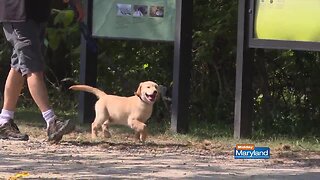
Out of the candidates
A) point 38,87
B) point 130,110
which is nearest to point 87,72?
point 130,110

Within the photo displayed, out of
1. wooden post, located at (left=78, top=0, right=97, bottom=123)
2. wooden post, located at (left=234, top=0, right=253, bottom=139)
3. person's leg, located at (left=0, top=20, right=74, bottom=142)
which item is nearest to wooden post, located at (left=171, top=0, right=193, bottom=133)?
wooden post, located at (left=234, top=0, right=253, bottom=139)

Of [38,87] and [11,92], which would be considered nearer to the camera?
[38,87]

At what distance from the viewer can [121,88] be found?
37.3ft

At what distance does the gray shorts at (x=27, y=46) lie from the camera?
292 inches

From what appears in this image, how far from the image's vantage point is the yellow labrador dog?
7852 mm

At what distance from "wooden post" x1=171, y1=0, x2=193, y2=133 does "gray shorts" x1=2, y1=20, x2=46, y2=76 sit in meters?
1.62

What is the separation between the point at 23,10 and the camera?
7.39 m

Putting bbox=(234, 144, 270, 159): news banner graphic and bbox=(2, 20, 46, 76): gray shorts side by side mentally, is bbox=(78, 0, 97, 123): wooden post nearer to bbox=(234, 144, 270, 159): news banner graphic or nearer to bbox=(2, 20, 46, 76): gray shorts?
bbox=(2, 20, 46, 76): gray shorts

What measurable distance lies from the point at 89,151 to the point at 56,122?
49 centimetres

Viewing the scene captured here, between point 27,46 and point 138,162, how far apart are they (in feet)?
4.85

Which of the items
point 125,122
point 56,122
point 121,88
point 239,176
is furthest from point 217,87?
point 239,176

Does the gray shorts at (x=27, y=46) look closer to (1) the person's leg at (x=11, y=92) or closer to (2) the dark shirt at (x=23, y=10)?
(2) the dark shirt at (x=23, y=10)

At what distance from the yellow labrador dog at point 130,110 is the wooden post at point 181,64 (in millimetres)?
645

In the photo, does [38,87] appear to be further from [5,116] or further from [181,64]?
[181,64]
